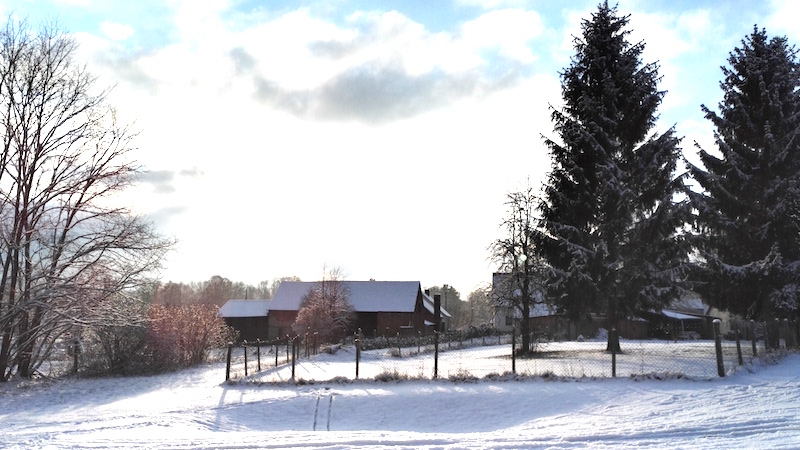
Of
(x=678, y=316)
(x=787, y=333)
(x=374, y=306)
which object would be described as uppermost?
(x=374, y=306)

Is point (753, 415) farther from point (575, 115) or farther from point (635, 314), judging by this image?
point (575, 115)

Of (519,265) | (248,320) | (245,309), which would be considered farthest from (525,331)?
(245,309)

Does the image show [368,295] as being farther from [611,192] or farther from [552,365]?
[552,365]

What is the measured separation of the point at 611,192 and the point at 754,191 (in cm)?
571

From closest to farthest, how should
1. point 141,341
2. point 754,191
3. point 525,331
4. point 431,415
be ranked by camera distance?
point 431,415 → point 141,341 → point 754,191 → point 525,331

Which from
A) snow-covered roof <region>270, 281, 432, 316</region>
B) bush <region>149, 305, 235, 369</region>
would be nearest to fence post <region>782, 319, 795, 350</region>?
bush <region>149, 305, 235, 369</region>

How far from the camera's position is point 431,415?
11484 millimetres

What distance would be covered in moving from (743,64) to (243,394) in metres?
21.8

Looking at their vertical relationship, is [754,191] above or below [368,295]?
above

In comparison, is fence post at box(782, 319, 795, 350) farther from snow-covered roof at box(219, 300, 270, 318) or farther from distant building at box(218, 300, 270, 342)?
snow-covered roof at box(219, 300, 270, 318)

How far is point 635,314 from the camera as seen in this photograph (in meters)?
22.0

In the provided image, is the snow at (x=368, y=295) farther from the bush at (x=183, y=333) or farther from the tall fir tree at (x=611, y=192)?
the tall fir tree at (x=611, y=192)

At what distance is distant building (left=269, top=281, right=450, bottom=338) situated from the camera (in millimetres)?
50156

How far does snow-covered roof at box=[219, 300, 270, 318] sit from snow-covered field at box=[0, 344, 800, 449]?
38868 millimetres
